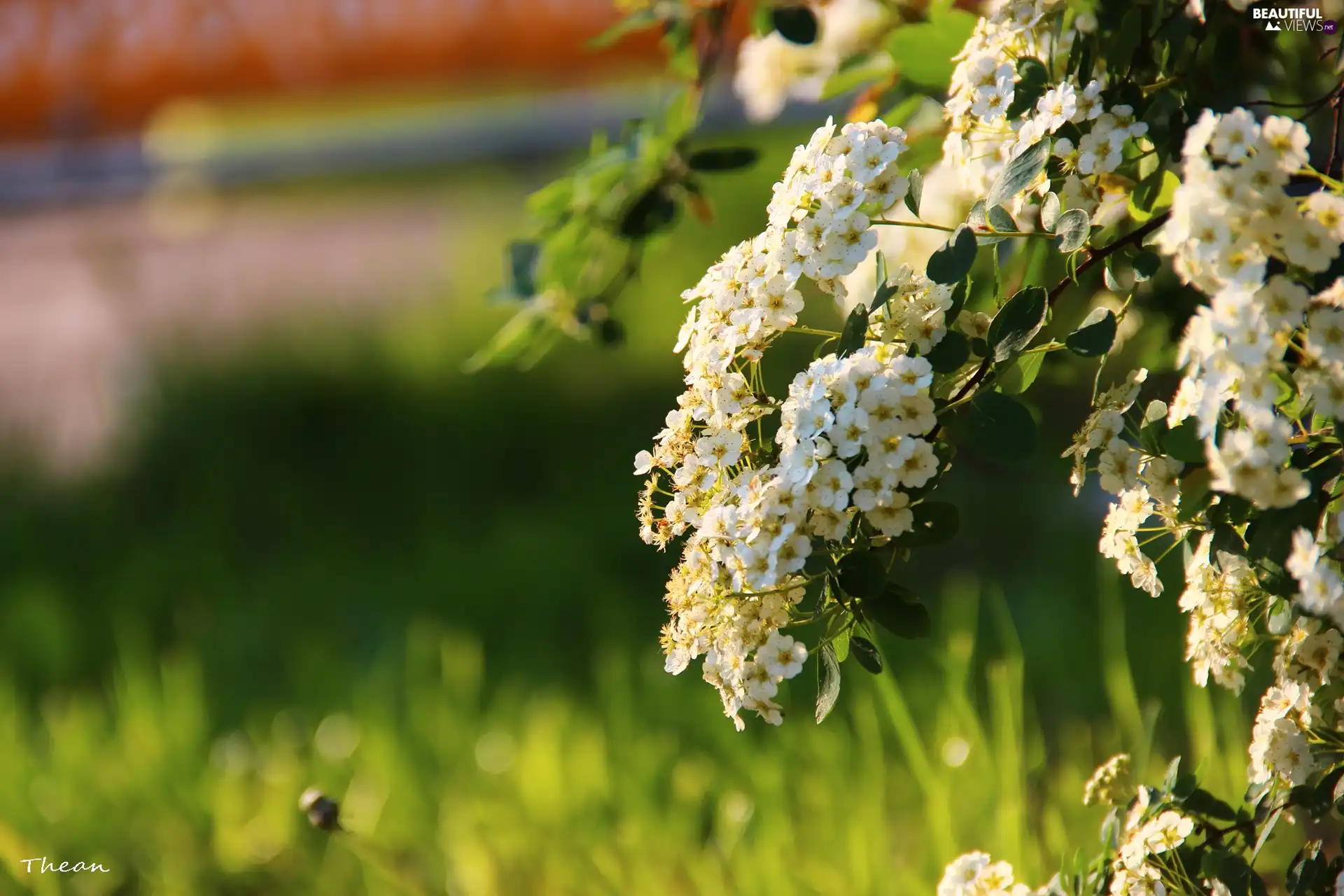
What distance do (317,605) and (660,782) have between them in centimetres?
144

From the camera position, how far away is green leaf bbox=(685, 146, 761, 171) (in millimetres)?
1444

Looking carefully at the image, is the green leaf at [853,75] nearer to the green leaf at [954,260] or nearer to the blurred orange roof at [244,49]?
the green leaf at [954,260]

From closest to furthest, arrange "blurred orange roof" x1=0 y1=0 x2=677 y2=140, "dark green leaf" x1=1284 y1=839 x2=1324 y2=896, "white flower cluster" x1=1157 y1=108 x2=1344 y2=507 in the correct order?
1. "white flower cluster" x1=1157 y1=108 x2=1344 y2=507
2. "dark green leaf" x1=1284 y1=839 x2=1324 y2=896
3. "blurred orange roof" x1=0 y1=0 x2=677 y2=140

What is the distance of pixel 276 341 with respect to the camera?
4.51 m

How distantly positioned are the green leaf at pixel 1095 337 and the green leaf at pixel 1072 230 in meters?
0.06

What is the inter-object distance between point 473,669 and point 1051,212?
170 centimetres

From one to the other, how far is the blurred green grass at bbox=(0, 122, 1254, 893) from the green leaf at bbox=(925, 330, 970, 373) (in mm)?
508

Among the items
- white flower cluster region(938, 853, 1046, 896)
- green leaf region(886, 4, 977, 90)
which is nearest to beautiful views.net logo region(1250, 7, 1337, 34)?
green leaf region(886, 4, 977, 90)

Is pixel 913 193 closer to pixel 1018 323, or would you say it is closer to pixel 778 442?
pixel 1018 323

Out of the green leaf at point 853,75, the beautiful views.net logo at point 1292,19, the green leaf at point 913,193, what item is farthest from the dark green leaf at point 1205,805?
the green leaf at point 853,75

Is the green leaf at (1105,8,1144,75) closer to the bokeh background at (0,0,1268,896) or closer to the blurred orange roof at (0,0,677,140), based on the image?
the bokeh background at (0,0,1268,896)

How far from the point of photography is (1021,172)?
1021mm

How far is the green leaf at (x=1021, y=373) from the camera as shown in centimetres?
102

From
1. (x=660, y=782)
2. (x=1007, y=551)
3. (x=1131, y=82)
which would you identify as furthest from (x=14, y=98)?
(x=1131, y=82)
